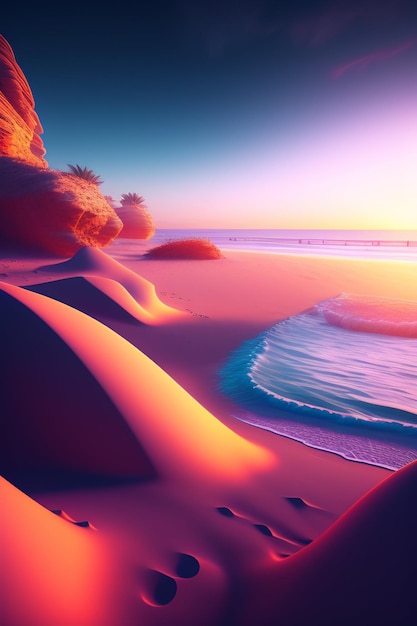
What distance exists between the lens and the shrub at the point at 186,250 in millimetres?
16203

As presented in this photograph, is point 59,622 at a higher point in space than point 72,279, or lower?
lower

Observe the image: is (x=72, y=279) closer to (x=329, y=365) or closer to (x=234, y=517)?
(x=329, y=365)

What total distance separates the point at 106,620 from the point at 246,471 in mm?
1159

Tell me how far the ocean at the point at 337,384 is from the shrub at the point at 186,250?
1070 cm

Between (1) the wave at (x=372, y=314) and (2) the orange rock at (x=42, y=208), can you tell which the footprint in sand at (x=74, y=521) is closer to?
(1) the wave at (x=372, y=314)

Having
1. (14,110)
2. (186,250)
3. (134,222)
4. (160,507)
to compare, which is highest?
(14,110)

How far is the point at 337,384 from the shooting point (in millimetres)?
3766

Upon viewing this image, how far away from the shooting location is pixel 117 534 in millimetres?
1493

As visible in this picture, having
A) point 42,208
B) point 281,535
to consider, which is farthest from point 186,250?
point 281,535

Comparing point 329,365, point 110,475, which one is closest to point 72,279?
point 329,365

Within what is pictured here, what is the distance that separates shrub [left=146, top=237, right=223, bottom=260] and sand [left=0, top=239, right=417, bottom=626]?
43.9 feet

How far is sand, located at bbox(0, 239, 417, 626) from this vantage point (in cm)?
105

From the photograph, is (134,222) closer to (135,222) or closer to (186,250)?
(135,222)

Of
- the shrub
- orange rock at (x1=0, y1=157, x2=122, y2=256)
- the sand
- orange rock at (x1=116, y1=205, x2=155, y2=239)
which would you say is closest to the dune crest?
the sand
